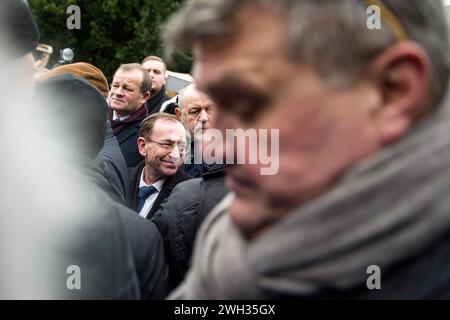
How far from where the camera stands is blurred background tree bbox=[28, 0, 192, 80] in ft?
73.0

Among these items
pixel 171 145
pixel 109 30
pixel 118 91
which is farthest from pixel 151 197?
pixel 109 30

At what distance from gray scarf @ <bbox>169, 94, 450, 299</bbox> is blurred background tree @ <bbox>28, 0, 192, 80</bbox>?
21.3 meters

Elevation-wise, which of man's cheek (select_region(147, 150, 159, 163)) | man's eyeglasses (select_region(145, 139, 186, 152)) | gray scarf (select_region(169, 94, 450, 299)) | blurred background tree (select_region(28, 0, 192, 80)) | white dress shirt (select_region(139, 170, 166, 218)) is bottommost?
white dress shirt (select_region(139, 170, 166, 218))

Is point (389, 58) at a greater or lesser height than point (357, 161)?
greater

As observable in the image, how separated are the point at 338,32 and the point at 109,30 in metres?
23.8

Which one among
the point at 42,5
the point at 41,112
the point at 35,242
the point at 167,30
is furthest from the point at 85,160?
the point at 42,5

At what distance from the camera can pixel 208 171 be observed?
348 centimetres

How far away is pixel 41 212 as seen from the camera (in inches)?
61.1

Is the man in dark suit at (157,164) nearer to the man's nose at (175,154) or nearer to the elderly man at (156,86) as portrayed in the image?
the man's nose at (175,154)

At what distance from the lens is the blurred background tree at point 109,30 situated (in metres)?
22.3

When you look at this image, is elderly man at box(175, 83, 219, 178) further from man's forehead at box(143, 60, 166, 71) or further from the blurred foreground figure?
the blurred foreground figure

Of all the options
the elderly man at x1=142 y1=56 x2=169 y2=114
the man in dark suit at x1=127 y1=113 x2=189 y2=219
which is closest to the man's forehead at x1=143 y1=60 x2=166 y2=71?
the elderly man at x1=142 y1=56 x2=169 y2=114

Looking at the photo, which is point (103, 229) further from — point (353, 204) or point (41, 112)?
point (353, 204)
